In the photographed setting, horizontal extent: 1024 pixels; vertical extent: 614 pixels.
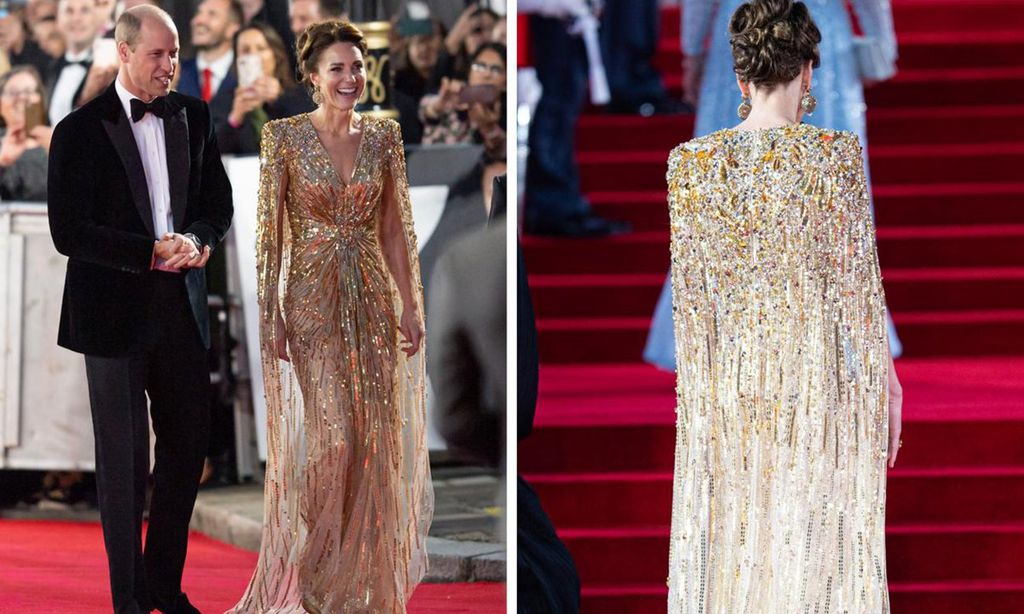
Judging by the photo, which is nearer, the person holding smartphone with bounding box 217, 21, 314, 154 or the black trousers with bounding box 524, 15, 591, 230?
the person holding smartphone with bounding box 217, 21, 314, 154

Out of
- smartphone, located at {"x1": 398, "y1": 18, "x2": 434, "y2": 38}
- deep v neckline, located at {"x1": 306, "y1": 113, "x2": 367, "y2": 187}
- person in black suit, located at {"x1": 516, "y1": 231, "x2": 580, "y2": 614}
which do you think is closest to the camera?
deep v neckline, located at {"x1": 306, "y1": 113, "x2": 367, "y2": 187}

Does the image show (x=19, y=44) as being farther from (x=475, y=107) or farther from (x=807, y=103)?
(x=807, y=103)

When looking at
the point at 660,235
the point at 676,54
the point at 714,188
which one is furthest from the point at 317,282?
the point at 676,54

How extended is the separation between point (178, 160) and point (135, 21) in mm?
391

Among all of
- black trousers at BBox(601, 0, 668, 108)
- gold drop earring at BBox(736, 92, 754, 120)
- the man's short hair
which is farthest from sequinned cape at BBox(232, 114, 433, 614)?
black trousers at BBox(601, 0, 668, 108)

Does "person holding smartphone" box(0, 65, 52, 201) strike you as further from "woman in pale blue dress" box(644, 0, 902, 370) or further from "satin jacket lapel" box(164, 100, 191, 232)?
"woman in pale blue dress" box(644, 0, 902, 370)

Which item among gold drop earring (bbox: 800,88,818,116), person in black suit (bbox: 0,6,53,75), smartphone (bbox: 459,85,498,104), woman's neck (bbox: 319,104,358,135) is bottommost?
woman's neck (bbox: 319,104,358,135)

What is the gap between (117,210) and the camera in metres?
4.25

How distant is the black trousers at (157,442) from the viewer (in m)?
4.32

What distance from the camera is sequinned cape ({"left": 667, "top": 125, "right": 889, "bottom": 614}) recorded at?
12.5 feet

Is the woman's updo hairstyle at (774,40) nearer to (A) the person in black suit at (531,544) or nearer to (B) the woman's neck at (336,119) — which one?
(A) the person in black suit at (531,544)

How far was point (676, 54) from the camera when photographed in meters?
7.75

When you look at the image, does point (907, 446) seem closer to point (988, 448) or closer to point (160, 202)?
point (988, 448)

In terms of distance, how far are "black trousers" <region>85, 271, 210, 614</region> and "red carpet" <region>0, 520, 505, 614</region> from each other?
0.06 metres
